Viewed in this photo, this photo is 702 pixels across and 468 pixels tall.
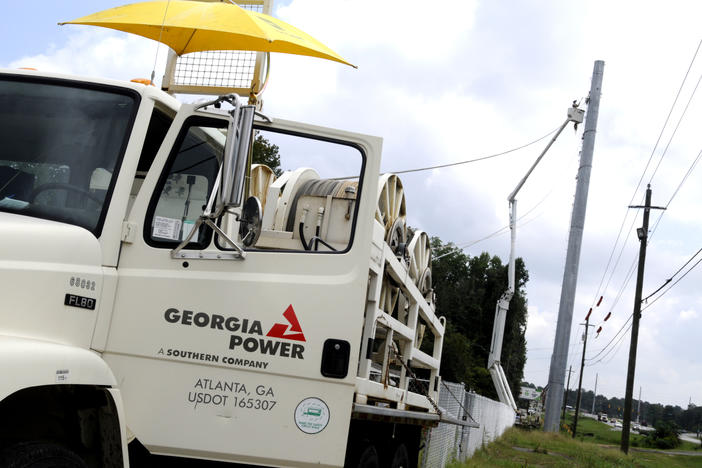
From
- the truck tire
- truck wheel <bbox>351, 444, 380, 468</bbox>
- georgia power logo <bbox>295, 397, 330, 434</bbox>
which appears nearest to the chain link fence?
truck wheel <bbox>351, 444, 380, 468</bbox>

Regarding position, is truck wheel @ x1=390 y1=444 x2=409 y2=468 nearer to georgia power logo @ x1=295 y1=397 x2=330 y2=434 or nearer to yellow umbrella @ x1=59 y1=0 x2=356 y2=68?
georgia power logo @ x1=295 y1=397 x2=330 y2=434

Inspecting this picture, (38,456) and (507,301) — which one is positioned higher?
(507,301)

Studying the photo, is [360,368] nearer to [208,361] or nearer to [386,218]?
[208,361]

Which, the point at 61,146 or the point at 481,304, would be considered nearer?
the point at 61,146

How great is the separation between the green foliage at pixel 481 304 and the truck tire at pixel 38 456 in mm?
53808

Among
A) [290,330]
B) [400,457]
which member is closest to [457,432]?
[400,457]

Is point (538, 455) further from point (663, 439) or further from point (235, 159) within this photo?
point (663, 439)

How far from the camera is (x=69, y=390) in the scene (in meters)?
3.99

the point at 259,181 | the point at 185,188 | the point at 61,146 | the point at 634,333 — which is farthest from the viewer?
the point at 634,333

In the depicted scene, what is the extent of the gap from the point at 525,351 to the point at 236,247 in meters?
80.4

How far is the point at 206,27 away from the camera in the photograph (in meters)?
5.43

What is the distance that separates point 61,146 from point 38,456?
1.59 meters

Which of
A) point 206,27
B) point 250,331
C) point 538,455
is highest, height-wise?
point 206,27

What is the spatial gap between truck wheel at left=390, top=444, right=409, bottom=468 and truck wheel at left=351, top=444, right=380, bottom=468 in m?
0.75
